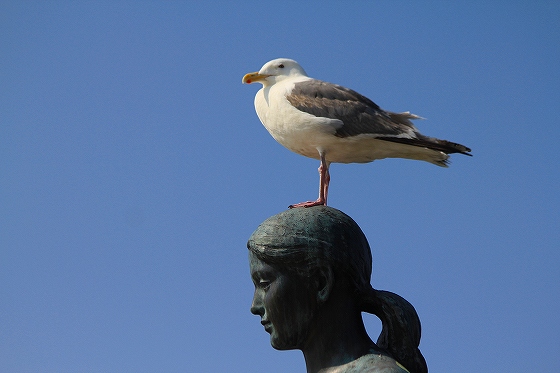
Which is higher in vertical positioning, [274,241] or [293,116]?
[293,116]

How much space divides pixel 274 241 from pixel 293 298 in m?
0.44

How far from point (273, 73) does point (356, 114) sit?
1.23m

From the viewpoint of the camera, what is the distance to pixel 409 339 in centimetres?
613

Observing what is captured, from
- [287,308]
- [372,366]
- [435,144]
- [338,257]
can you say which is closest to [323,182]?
[435,144]

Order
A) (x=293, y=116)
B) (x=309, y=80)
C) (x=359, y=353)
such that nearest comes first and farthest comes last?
1. (x=359, y=353)
2. (x=293, y=116)
3. (x=309, y=80)

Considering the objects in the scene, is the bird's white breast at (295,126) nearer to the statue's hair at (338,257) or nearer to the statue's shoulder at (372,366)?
the statue's hair at (338,257)

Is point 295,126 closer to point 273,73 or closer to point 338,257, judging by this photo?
Result: point 273,73

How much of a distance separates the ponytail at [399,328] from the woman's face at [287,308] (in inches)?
18.7

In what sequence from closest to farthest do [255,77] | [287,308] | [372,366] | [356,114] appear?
[372,366], [287,308], [356,114], [255,77]

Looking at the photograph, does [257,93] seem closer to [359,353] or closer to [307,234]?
[307,234]

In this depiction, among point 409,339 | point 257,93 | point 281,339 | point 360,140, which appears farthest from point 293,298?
point 257,93

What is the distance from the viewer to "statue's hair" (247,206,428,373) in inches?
239

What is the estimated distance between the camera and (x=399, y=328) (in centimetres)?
614

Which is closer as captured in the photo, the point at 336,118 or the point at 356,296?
the point at 356,296
